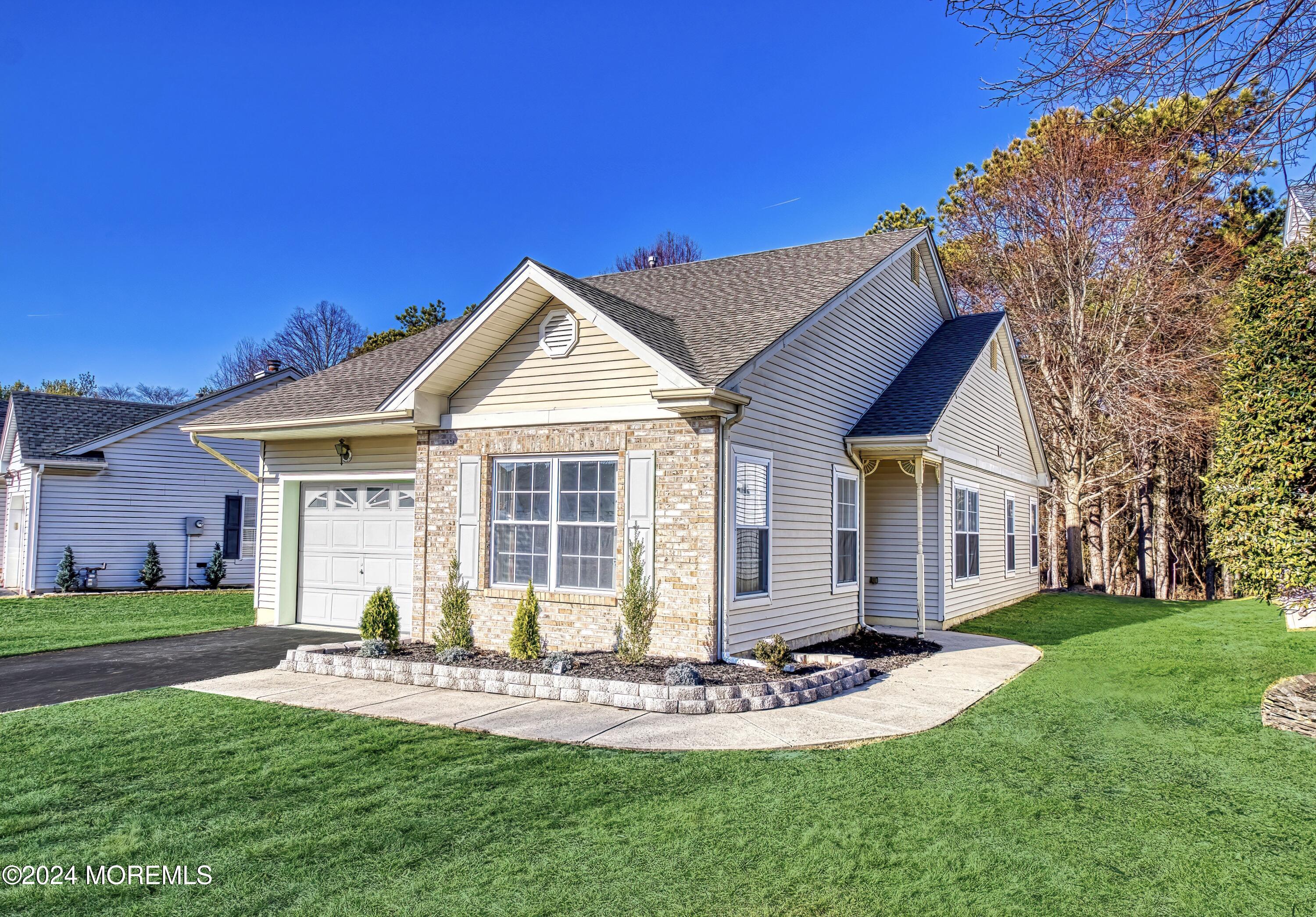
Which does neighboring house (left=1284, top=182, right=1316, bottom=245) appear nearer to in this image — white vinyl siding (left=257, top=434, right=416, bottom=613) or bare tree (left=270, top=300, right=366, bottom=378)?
white vinyl siding (left=257, top=434, right=416, bottom=613)

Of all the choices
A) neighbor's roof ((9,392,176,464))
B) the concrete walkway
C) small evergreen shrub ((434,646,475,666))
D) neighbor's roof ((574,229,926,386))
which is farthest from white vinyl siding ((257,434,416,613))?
neighbor's roof ((9,392,176,464))

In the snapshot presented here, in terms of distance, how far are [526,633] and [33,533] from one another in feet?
50.8

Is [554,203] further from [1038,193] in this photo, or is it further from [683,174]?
[1038,193]

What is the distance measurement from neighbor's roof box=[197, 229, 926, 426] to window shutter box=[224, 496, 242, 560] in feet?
25.7

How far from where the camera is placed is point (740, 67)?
52.3 ft

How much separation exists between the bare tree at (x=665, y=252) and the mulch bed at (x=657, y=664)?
105ft

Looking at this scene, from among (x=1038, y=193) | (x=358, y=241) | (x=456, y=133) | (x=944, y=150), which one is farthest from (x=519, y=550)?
(x=358, y=241)

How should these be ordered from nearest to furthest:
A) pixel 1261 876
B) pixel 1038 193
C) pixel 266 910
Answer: pixel 266 910 < pixel 1261 876 < pixel 1038 193

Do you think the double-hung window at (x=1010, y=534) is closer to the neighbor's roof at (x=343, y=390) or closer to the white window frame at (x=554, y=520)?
the white window frame at (x=554, y=520)

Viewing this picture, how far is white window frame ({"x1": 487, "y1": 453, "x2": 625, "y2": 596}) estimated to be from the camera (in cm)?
938

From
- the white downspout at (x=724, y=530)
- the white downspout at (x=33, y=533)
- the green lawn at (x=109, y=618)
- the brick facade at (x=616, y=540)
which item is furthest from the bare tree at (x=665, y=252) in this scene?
the white downspout at (x=724, y=530)

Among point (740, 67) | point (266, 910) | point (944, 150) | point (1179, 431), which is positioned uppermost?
point (740, 67)

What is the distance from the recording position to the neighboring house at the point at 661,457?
9.08 metres

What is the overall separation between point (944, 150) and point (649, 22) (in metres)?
6.04
